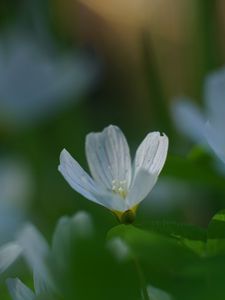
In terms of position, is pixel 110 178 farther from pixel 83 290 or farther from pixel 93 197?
pixel 83 290

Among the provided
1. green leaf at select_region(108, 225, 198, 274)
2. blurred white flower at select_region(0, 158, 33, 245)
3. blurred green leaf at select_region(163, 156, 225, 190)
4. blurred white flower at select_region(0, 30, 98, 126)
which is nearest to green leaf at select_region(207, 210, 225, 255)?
green leaf at select_region(108, 225, 198, 274)

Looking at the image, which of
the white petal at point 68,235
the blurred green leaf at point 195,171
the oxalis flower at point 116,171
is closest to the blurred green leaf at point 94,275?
the white petal at point 68,235

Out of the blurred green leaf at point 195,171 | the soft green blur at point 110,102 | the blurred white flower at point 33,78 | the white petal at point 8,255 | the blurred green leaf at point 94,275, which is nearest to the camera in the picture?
the blurred green leaf at point 94,275

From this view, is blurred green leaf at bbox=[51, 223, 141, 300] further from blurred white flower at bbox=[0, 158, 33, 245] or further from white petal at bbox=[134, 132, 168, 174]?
blurred white flower at bbox=[0, 158, 33, 245]

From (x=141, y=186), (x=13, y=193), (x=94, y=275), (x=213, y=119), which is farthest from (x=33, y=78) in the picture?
(x=94, y=275)

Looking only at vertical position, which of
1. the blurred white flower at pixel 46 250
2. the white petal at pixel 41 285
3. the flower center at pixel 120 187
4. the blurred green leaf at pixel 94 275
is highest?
the blurred green leaf at pixel 94 275

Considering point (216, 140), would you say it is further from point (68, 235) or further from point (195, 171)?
point (195, 171)

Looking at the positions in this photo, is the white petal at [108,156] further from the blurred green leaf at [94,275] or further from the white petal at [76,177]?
the blurred green leaf at [94,275]
